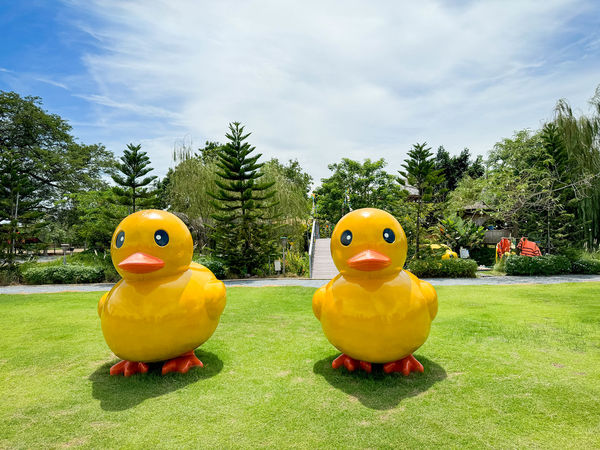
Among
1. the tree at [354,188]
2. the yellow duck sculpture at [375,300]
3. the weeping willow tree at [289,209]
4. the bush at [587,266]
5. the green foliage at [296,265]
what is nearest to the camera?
the yellow duck sculpture at [375,300]

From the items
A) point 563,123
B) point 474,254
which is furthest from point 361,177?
point 563,123

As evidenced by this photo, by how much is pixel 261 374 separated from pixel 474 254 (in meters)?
19.8

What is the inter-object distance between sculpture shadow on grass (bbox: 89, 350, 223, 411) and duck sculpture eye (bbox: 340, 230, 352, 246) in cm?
237

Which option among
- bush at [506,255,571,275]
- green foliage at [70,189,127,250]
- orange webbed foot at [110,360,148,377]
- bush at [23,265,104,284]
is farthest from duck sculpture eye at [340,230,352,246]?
green foliage at [70,189,127,250]

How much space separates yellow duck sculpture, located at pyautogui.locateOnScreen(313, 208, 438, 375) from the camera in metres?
4.34

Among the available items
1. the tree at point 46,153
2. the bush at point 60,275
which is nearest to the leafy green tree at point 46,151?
the tree at point 46,153

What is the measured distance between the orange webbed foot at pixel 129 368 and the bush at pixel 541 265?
52.8 feet

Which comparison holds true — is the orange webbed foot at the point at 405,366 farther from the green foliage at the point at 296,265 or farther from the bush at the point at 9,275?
the bush at the point at 9,275

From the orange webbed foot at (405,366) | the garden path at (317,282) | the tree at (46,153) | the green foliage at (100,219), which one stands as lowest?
the garden path at (317,282)

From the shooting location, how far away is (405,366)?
4773 millimetres

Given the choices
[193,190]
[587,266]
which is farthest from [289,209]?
[587,266]

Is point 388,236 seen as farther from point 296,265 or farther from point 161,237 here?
point 296,265

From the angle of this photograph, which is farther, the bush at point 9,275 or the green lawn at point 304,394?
the bush at point 9,275

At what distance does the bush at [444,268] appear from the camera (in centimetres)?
1596
